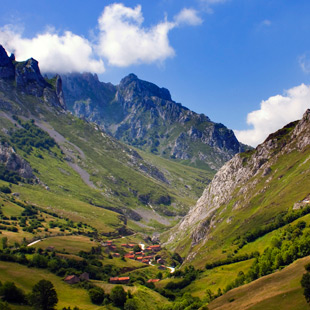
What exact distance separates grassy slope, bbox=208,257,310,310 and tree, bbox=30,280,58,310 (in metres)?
49.1

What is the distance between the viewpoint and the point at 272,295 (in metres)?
69.8

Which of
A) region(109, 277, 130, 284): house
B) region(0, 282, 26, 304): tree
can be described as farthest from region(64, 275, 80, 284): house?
region(0, 282, 26, 304): tree

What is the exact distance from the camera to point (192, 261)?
180m

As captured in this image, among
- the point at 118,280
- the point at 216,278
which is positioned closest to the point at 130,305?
the point at 118,280

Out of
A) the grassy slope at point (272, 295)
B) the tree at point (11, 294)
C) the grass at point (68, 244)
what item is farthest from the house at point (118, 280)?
the grassy slope at point (272, 295)

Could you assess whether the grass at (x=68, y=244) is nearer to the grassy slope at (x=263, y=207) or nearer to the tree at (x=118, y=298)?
the tree at (x=118, y=298)

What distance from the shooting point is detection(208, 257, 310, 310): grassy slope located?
64688 mm

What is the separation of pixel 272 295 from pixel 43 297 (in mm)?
67033

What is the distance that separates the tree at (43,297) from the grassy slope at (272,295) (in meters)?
49.1

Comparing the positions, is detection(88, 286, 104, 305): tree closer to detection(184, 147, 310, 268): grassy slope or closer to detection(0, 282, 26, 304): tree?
detection(0, 282, 26, 304): tree

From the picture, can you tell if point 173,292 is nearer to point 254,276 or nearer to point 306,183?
point 254,276

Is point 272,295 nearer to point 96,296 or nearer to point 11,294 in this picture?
point 96,296

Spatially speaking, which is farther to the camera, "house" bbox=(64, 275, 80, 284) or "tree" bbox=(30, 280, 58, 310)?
"house" bbox=(64, 275, 80, 284)

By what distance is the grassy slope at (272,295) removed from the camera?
64.7 metres
